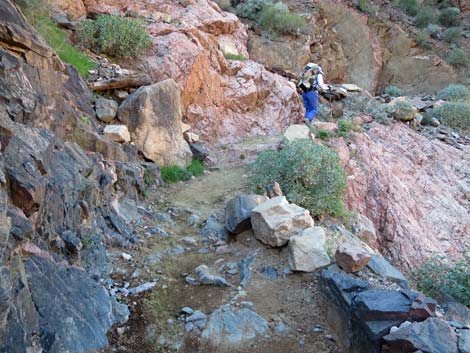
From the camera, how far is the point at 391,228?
25.2 ft

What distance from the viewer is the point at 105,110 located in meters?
7.02

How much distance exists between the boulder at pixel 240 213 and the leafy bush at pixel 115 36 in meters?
4.73

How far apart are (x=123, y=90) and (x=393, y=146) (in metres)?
6.48

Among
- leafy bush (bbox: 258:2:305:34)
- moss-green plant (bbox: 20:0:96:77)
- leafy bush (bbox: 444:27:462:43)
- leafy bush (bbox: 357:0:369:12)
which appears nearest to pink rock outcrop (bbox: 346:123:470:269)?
moss-green plant (bbox: 20:0:96:77)

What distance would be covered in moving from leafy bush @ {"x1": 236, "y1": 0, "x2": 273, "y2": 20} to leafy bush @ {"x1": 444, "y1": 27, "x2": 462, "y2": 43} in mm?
10875

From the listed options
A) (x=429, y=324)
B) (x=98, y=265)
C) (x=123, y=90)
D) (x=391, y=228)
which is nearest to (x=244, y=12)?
(x=123, y=90)

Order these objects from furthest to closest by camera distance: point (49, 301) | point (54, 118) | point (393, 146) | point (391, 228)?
point (393, 146) → point (391, 228) → point (54, 118) → point (49, 301)

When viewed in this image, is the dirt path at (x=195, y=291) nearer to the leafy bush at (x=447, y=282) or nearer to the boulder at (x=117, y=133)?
the boulder at (x=117, y=133)

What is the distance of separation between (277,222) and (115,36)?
19.1ft

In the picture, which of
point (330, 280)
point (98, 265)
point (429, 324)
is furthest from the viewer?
point (98, 265)

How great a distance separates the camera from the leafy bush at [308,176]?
6090 millimetres

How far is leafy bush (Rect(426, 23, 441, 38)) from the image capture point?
2208cm

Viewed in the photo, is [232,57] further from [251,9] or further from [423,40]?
[423,40]

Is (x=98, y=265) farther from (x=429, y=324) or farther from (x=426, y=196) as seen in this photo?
(x=426, y=196)
